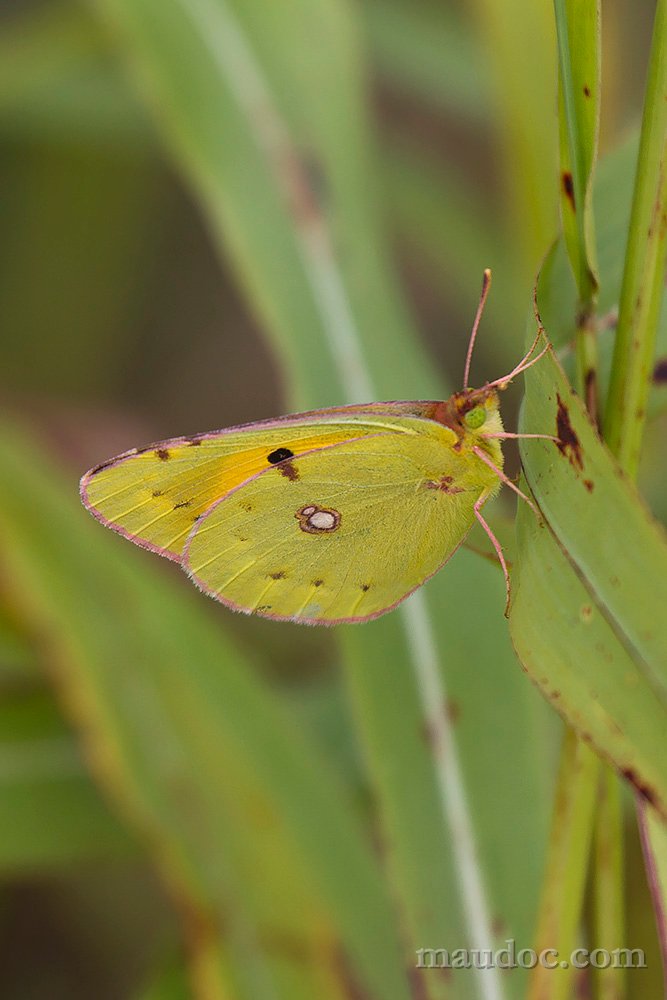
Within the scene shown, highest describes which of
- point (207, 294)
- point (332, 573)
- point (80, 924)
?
point (207, 294)

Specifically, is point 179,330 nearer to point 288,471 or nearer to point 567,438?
point 288,471

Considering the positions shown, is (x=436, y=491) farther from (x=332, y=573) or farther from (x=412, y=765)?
(x=412, y=765)

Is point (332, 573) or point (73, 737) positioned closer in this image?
point (332, 573)

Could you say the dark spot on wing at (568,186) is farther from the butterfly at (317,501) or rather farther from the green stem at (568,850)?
the green stem at (568,850)

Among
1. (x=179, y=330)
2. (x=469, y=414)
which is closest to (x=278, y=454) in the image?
(x=469, y=414)

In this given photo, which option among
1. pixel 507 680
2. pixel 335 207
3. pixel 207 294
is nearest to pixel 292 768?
pixel 507 680

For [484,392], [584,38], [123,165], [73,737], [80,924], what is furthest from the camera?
[123,165]
